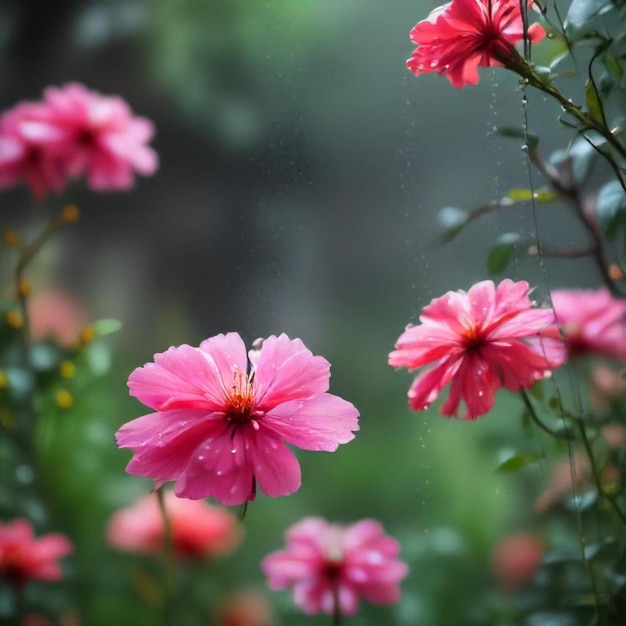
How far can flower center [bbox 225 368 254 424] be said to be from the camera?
1.48 ft

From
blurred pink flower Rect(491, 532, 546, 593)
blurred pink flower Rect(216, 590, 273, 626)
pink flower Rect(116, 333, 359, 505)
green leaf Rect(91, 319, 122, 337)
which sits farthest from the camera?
green leaf Rect(91, 319, 122, 337)

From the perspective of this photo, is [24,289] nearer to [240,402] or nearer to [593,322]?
[240,402]

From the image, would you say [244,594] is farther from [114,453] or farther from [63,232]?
[63,232]

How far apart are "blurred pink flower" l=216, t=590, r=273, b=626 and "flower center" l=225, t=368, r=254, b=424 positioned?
13.2 inches

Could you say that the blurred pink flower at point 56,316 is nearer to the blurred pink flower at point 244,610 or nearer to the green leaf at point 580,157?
the blurred pink flower at point 244,610

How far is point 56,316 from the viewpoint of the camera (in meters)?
0.85

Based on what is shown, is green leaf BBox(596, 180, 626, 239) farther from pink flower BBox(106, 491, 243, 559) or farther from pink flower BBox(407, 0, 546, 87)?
pink flower BBox(106, 491, 243, 559)

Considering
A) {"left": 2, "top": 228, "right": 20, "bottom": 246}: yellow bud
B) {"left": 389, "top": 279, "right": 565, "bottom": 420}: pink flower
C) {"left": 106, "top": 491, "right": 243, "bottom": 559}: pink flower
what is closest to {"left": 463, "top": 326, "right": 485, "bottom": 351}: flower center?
{"left": 389, "top": 279, "right": 565, "bottom": 420}: pink flower

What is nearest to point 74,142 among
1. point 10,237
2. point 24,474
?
point 10,237

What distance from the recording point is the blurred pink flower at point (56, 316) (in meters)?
0.84

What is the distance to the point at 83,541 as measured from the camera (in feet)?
2.60

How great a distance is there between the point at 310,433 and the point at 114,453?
43 cm

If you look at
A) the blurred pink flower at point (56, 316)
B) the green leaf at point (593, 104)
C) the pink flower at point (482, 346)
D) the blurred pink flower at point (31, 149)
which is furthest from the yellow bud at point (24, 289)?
the green leaf at point (593, 104)

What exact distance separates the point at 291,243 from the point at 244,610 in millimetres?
364
